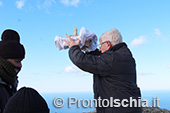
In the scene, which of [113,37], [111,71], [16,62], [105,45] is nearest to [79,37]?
[105,45]

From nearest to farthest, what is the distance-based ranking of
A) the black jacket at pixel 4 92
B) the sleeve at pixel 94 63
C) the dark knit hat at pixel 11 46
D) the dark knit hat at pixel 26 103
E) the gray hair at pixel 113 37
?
the dark knit hat at pixel 26 103
the sleeve at pixel 94 63
the black jacket at pixel 4 92
the gray hair at pixel 113 37
the dark knit hat at pixel 11 46

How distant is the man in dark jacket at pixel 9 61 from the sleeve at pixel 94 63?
1.19 metres

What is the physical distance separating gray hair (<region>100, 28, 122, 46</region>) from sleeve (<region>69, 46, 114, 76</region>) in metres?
0.34

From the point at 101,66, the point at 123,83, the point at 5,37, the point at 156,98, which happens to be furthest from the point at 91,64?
the point at 156,98

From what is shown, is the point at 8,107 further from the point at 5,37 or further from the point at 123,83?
the point at 5,37

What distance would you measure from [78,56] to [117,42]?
710 mm

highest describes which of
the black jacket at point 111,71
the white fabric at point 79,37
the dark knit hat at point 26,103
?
the white fabric at point 79,37

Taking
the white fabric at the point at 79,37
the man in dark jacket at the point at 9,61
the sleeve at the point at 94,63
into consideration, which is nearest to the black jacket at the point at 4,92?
the man in dark jacket at the point at 9,61

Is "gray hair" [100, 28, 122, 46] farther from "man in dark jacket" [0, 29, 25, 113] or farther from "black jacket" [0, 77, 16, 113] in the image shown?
"black jacket" [0, 77, 16, 113]

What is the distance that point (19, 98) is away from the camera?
2123 millimetres

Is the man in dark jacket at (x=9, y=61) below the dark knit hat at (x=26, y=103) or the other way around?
the other way around

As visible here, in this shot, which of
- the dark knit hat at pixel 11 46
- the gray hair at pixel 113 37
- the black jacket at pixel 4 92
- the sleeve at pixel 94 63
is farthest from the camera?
the dark knit hat at pixel 11 46

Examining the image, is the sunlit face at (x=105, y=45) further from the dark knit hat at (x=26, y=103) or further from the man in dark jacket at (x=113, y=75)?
the dark knit hat at (x=26, y=103)

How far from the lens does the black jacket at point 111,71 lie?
8.91 feet
